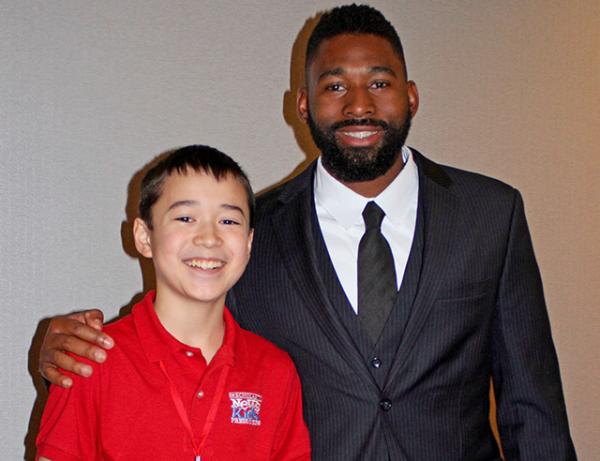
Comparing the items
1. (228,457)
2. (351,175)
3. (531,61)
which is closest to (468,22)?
(531,61)

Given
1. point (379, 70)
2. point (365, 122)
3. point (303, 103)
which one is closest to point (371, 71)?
point (379, 70)

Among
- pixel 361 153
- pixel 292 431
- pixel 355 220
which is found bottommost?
pixel 292 431

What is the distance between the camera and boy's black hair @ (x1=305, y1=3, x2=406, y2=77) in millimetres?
1757

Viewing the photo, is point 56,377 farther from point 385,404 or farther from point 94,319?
point 385,404

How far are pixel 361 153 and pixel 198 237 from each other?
461 millimetres

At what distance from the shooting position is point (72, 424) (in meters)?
1.31

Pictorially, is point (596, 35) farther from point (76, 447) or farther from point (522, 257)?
point (76, 447)

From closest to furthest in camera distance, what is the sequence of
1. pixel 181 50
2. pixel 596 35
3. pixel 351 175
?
1. pixel 351 175
2. pixel 181 50
3. pixel 596 35

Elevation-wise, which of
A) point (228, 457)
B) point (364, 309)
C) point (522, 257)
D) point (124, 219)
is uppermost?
point (124, 219)


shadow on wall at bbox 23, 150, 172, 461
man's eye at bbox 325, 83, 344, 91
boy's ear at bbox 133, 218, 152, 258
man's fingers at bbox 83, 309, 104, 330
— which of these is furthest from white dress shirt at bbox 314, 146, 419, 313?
shadow on wall at bbox 23, 150, 172, 461

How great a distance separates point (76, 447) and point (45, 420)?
9 centimetres

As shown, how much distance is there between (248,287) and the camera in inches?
66.8

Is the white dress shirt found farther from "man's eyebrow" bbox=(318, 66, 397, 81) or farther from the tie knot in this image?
"man's eyebrow" bbox=(318, 66, 397, 81)

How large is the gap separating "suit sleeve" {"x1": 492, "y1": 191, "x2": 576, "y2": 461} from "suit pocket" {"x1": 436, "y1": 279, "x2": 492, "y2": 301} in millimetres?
51
